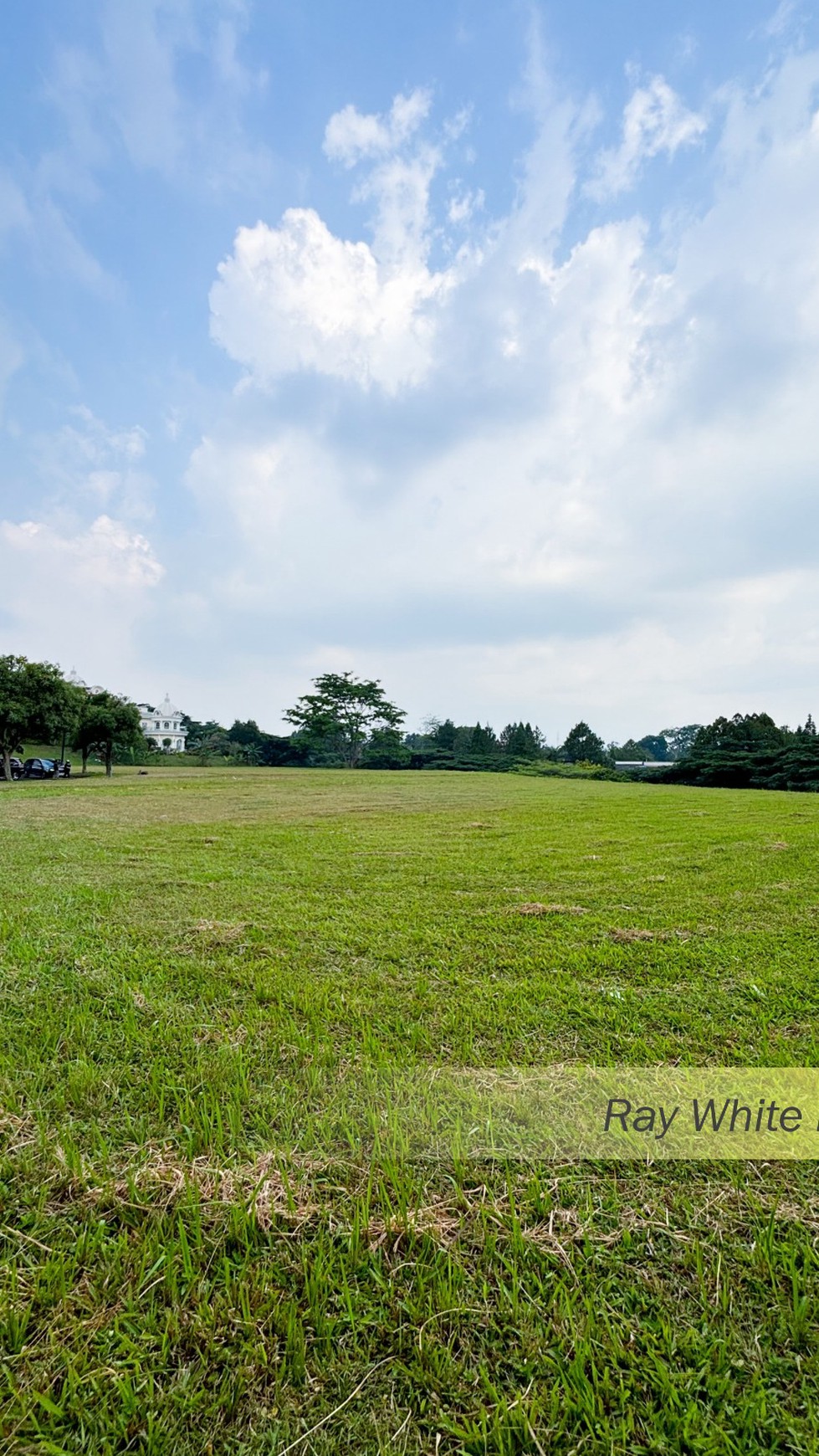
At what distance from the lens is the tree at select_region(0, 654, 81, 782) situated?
938 inches

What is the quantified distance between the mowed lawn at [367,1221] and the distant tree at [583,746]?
57868 millimetres

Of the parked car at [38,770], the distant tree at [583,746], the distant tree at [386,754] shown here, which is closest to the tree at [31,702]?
the parked car at [38,770]

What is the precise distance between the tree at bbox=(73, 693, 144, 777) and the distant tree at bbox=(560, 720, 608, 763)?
148ft

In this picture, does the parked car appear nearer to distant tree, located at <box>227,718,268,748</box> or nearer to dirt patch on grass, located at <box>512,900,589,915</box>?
distant tree, located at <box>227,718,268,748</box>

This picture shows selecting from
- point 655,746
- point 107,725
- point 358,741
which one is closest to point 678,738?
point 655,746

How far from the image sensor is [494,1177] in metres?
1.76

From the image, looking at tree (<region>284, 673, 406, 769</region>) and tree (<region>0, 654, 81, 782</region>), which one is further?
tree (<region>284, 673, 406, 769</region>)

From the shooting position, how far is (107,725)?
92.5 feet

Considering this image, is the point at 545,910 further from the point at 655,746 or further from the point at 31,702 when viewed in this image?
the point at 655,746

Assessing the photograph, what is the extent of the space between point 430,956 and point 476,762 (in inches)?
2052
